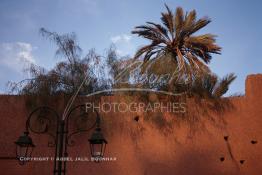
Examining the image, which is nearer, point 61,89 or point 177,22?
point 61,89

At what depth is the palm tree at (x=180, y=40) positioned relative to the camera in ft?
38.3

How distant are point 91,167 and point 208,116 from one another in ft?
12.0

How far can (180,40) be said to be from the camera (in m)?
12.0

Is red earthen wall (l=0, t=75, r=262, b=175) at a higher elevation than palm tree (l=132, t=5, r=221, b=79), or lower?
lower

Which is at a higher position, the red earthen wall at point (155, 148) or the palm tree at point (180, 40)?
the palm tree at point (180, 40)

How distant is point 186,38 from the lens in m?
12.0

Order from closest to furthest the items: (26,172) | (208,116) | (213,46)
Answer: (26,172) < (208,116) < (213,46)

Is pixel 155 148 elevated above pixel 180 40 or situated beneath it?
situated beneath

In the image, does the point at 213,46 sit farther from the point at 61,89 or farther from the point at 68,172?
the point at 68,172

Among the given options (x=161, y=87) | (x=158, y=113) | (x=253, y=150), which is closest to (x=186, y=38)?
(x=161, y=87)

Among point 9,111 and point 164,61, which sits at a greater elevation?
point 164,61

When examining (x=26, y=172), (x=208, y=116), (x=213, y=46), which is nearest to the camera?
(x=26, y=172)

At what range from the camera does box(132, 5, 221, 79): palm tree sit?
11664 mm

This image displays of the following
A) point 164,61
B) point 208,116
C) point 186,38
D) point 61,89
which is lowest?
point 208,116
